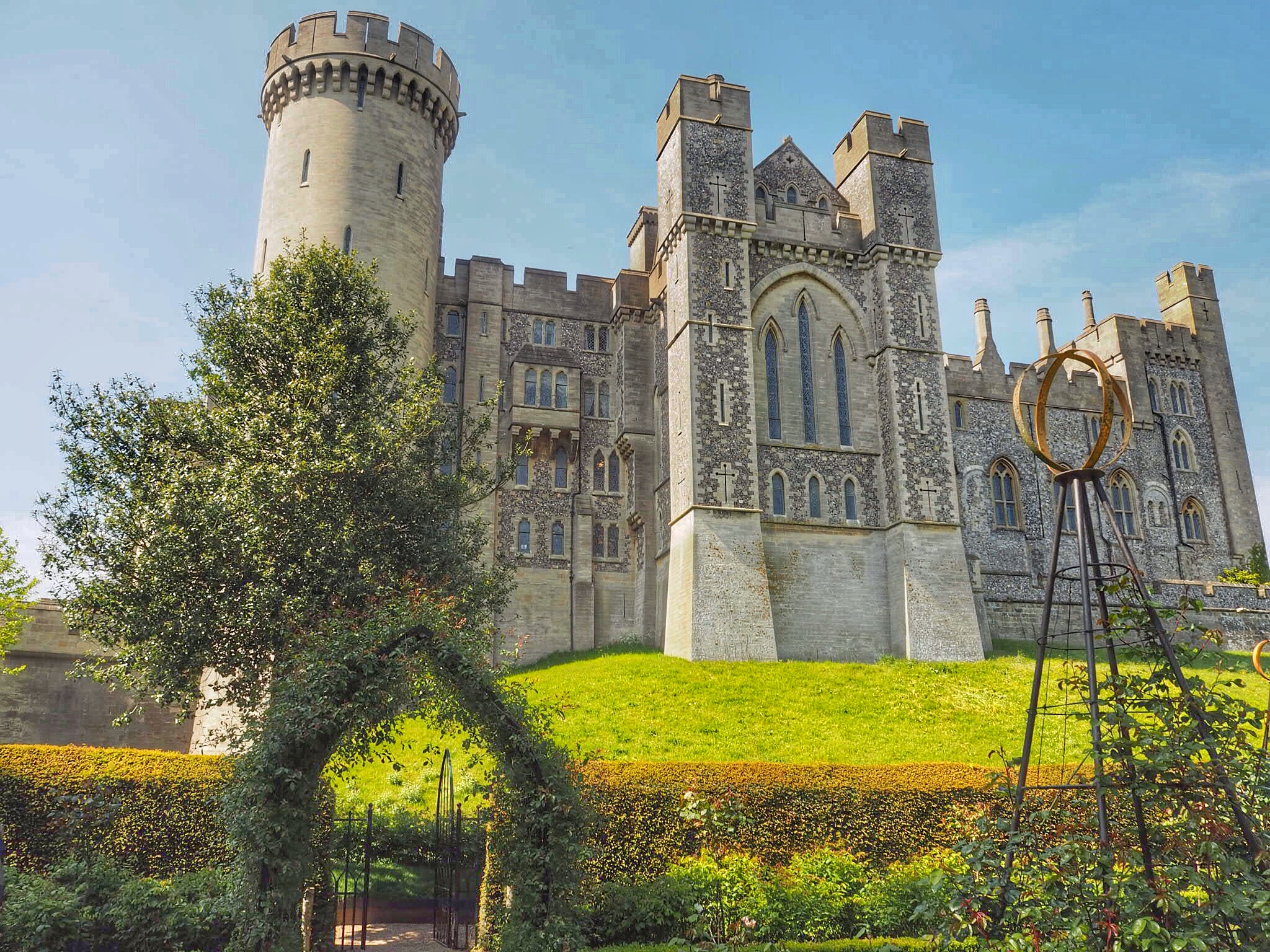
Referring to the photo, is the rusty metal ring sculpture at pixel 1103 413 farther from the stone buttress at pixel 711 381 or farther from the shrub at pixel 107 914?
the stone buttress at pixel 711 381

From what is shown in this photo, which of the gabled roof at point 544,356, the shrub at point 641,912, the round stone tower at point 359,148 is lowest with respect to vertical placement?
the shrub at point 641,912

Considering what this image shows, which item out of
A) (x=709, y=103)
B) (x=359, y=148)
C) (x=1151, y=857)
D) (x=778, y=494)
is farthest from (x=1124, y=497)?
(x=1151, y=857)

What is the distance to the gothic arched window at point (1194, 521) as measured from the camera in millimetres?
39781

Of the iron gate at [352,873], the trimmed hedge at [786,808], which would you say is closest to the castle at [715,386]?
the iron gate at [352,873]

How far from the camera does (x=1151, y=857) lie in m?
6.28

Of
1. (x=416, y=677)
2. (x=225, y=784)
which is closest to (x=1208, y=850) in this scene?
(x=416, y=677)

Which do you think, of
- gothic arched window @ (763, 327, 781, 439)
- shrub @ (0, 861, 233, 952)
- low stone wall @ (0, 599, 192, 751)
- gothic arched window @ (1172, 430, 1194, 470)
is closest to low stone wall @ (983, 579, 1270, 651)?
gothic arched window @ (1172, 430, 1194, 470)

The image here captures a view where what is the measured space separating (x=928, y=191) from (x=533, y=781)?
93.5 ft

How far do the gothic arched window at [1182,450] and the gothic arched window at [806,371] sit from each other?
20.1 meters

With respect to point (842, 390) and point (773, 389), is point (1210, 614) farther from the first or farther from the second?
point (773, 389)

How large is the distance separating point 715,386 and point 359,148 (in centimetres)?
1352

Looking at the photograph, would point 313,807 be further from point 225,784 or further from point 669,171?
point 669,171

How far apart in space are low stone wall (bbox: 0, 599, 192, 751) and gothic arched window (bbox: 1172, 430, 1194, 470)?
39.0 meters

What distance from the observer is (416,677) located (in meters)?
9.20
